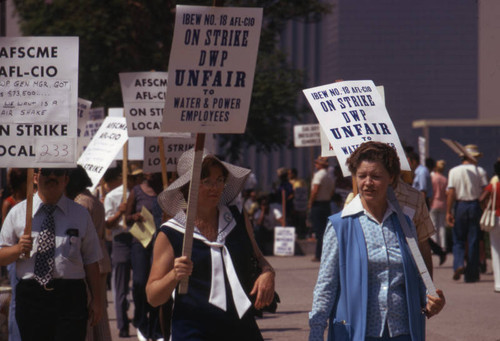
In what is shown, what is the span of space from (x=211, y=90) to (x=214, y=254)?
0.87 m

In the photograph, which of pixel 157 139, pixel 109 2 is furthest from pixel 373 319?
pixel 109 2

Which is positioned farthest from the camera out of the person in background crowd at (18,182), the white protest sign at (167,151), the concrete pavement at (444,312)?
the concrete pavement at (444,312)

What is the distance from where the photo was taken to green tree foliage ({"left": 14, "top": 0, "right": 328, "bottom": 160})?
31125mm

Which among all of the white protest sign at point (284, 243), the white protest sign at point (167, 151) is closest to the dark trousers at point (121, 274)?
the white protest sign at point (167, 151)

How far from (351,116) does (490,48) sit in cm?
314

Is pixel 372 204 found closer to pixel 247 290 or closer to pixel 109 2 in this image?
pixel 247 290

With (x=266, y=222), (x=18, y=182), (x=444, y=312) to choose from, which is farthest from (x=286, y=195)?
(x=18, y=182)

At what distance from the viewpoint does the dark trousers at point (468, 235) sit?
625 inches

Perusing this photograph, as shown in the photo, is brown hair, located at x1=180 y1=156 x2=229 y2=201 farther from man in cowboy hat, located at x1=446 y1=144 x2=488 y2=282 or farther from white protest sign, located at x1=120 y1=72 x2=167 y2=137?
man in cowboy hat, located at x1=446 y1=144 x2=488 y2=282

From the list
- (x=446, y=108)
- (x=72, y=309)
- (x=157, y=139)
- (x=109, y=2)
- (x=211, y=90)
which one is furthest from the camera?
(x=446, y=108)

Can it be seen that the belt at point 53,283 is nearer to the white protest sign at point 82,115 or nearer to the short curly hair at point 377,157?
the short curly hair at point 377,157

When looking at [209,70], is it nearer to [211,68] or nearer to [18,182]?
[211,68]

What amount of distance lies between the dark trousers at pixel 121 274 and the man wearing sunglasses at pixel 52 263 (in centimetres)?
441

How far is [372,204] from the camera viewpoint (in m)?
5.57
